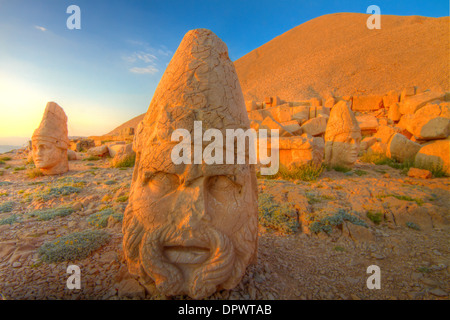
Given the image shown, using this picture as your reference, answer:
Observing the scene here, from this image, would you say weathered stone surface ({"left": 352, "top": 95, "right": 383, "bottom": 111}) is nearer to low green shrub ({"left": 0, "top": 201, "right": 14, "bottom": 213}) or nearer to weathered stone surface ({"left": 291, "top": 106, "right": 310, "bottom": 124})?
weathered stone surface ({"left": 291, "top": 106, "right": 310, "bottom": 124})

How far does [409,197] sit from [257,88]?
34.0 metres

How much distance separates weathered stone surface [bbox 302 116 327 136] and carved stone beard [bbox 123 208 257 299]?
10.7m

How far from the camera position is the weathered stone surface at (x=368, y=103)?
1778 centimetres

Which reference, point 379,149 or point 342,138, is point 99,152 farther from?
point 379,149

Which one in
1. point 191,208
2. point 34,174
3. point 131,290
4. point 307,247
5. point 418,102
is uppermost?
point 418,102

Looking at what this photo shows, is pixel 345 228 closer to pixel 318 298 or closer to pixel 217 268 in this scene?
pixel 318 298

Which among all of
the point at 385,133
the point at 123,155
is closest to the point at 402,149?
the point at 385,133

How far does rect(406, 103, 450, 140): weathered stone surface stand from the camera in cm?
688

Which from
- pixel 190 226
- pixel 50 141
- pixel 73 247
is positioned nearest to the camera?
pixel 190 226

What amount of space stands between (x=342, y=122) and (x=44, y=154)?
9.02 m

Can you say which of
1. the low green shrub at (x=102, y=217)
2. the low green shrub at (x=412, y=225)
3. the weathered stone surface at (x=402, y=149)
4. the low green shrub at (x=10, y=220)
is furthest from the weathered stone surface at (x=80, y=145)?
the weathered stone surface at (x=402, y=149)

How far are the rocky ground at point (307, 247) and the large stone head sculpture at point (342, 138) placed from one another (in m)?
1.53

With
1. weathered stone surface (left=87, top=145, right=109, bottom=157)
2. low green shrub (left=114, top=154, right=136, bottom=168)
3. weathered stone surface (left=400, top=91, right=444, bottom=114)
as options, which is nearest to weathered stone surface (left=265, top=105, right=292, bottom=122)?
weathered stone surface (left=400, top=91, right=444, bottom=114)

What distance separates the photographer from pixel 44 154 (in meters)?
6.86
